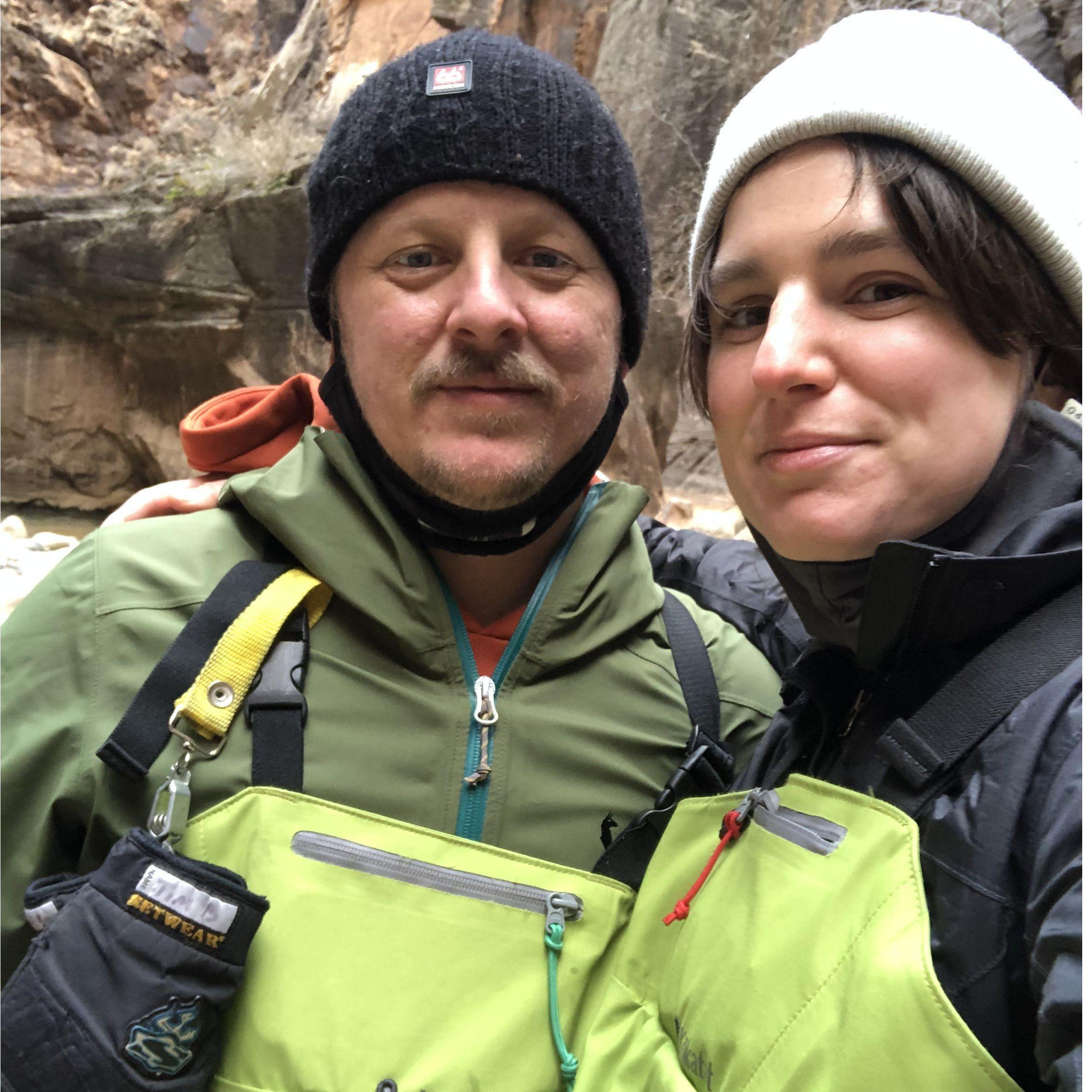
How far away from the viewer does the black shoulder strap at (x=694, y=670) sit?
139cm

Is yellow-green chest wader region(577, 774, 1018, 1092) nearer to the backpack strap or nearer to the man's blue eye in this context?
the backpack strap

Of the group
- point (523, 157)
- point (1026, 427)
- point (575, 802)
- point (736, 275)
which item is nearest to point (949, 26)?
point (736, 275)

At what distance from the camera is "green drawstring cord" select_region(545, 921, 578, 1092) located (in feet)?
3.33

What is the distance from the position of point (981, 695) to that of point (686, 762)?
0.57 meters

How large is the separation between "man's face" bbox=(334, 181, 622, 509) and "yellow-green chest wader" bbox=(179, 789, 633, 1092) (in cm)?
56

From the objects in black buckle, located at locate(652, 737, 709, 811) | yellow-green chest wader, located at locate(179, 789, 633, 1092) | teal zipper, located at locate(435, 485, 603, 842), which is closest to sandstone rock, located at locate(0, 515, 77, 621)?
teal zipper, located at locate(435, 485, 603, 842)

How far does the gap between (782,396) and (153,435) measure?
943cm

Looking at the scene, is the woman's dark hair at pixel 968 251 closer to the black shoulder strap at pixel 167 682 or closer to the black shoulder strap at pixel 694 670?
the black shoulder strap at pixel 694 670

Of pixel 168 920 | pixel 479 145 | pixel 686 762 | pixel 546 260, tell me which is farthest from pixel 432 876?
pixel 479 145

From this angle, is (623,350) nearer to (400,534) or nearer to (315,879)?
(400,534)

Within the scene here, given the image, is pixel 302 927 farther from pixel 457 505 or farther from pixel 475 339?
pixel 475 339

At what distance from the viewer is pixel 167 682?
1.11 meters

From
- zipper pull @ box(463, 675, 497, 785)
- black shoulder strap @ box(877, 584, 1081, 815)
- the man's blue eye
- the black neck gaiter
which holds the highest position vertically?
the man's blue eye

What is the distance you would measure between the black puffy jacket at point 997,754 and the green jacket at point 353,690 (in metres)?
0.33
